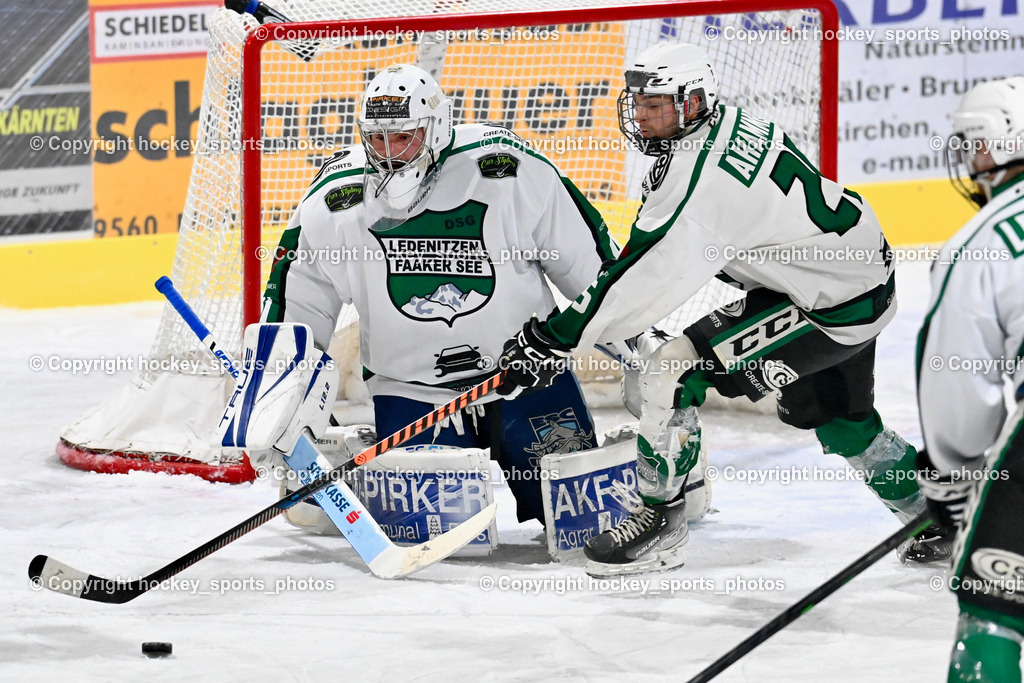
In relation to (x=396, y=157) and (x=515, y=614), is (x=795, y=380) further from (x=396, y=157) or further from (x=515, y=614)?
(x=396, y=157)

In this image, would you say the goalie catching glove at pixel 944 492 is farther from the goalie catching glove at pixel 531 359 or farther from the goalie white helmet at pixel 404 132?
the goalie white helmet at pixel 404 132

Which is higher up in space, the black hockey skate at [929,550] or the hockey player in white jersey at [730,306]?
the hockey player in white jersey at [730,306]

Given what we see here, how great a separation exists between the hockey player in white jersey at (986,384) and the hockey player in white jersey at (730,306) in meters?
0.81

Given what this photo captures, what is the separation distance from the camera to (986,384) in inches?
80.3

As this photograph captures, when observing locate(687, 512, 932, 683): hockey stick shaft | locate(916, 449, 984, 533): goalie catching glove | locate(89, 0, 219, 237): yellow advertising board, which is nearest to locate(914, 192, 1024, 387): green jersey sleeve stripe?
locate(916, 449, 984, 533): goalie catching glove

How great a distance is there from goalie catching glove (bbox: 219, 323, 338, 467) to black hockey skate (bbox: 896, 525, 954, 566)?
1370mm

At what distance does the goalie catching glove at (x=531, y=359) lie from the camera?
3.01 meters

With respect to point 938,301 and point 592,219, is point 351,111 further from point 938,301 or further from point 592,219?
point 938,301

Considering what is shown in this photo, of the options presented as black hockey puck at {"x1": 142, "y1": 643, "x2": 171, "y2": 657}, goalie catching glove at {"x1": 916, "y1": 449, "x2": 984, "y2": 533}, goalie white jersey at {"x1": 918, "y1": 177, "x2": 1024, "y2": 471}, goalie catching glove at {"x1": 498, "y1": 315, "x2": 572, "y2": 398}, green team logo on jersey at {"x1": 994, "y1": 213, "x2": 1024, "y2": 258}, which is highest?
green team logo on jersey at {"x1": 994, "y1": 213, "x2": 1024, "y2": 258}

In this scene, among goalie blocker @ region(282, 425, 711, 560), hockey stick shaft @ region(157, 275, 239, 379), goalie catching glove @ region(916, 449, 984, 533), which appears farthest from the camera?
hockey stick shaft @ region(157, 275, 239, 379)

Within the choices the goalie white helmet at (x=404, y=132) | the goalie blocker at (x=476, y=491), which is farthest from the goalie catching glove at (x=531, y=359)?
the goalie white helmet at (x=404, y=132)

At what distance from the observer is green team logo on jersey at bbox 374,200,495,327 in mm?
3416

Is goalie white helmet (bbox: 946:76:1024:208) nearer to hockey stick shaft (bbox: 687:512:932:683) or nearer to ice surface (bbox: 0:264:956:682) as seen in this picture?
hockey stick shaft (bbox: 687:512:932:683)

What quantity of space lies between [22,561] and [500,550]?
1125 mm
